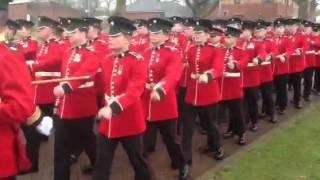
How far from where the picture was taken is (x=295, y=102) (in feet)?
38.8

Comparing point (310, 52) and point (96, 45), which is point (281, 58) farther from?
point (96, 45)

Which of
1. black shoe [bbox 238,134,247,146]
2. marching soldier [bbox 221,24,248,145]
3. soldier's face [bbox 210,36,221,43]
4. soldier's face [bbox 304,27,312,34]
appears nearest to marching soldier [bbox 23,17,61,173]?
soldier's face [bbox 210,36,221,43]

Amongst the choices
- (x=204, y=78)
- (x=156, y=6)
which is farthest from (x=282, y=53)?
(x=156, y=6)

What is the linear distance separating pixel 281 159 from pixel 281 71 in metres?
3.99

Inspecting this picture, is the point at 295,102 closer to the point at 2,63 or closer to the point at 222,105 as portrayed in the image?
the point at 222,105

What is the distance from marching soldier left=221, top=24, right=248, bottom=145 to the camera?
Result: 26.6 ft

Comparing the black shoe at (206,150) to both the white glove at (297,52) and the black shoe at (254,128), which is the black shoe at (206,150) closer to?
the black shoe at (254,128)

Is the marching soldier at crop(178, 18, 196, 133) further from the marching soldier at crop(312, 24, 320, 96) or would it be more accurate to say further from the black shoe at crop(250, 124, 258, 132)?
the marching soldier at crop(312, 24, 320, 96)

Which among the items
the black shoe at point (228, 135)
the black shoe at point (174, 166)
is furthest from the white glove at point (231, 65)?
the black shoe at point (174, 166)

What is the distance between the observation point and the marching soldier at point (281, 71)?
11.0 m

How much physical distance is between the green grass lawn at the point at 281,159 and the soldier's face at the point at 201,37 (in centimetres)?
156

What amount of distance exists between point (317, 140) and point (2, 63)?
5960 millimetres

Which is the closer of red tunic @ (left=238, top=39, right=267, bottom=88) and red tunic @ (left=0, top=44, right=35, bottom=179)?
red tunic @ (left=0, top=44, right=35, bottom=179)

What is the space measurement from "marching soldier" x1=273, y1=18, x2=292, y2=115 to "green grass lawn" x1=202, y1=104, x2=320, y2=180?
165 cm
